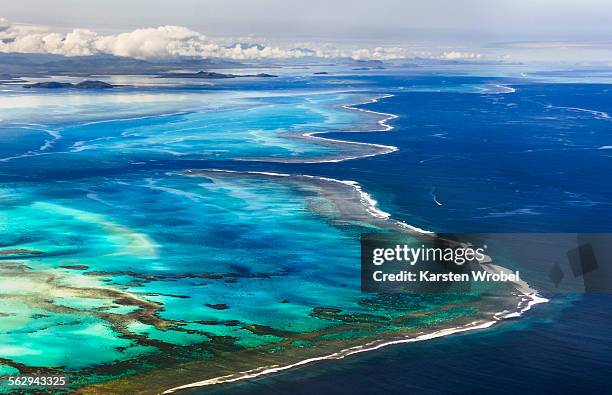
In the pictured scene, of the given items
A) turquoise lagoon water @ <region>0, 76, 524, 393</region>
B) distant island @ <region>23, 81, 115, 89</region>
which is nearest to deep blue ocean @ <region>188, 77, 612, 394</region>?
turquoise lagoon water @ <region>0, 76, 524, 393</region>

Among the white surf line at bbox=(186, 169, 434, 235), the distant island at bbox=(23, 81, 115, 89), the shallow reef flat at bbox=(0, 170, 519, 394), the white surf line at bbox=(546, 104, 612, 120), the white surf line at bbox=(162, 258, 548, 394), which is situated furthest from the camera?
the distant island at bbox=(23, 81, 115, 89)

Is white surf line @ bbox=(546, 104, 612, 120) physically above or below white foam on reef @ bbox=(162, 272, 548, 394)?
above

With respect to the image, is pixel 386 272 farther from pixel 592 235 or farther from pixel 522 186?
pixel 522 186

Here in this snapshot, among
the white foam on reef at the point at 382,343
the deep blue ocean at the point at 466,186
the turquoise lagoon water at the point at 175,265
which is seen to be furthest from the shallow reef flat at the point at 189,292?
the deep blue ocean at the point at 466,186

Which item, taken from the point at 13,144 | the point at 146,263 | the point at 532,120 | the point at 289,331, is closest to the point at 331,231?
the point at 146,263

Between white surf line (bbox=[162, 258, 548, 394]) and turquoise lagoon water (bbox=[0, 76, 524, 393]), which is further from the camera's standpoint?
turquoise lagoon water (bbox=[0, 76, 524, 393])

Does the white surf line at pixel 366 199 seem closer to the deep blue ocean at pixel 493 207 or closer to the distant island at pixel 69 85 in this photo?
the deep blue ocean at pixel 493 207

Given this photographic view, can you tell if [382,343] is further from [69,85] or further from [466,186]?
[69,85]

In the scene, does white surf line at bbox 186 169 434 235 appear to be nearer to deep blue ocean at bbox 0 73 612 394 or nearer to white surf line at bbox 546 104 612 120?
deep blue ocean at bbox 0 73 612 394
